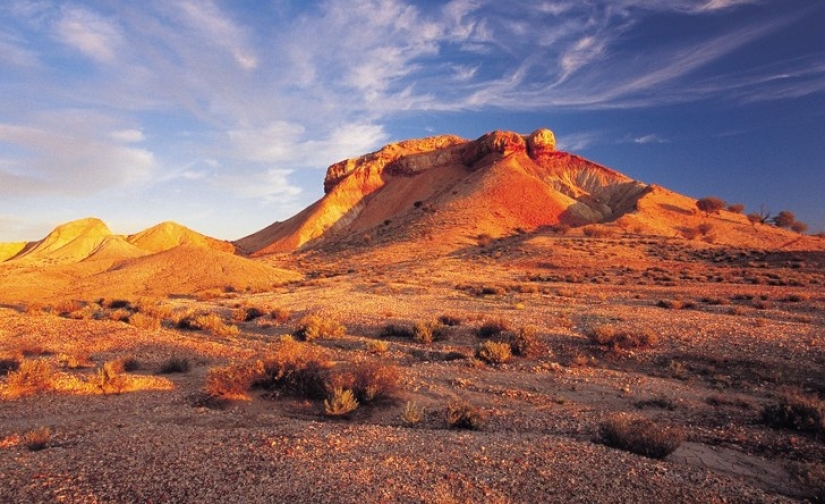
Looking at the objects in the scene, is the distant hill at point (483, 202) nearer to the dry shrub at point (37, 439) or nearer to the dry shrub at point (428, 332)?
the dry shrub at point (428, 332)

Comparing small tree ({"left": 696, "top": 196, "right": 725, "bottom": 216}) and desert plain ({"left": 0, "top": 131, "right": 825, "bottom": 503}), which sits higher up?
small tree ({"left": 696, "top": 196, "right": 725, "bottom": 216})

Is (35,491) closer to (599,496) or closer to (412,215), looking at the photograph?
(599,496)

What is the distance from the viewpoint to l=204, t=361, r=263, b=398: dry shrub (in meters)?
8.43

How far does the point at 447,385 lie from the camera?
963cm

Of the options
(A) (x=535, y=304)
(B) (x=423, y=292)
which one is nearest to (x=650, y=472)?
(A) (x=535, y=304)

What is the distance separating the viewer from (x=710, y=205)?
62281mm

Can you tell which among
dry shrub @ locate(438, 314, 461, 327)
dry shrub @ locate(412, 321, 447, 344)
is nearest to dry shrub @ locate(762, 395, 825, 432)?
dry shrub @ locate(412, 321, 447, 344)

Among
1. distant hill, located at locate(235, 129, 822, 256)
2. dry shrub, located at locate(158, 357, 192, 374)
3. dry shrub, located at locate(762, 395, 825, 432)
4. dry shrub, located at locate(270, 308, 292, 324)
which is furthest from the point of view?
distant hill, located at locate(235, 129, 822, 256)

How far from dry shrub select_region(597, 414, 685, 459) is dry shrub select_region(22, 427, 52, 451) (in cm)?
710

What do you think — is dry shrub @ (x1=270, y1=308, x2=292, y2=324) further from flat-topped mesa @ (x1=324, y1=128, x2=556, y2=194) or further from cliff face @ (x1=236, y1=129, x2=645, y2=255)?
flat-topped mesa @ (x1=324, y1=128, x2=556, y2=194)

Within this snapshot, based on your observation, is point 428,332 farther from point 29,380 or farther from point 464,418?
point 29,380

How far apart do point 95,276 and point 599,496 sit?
4255 cm

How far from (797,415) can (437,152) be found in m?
85.3

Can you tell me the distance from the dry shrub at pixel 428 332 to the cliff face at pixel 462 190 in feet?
136
